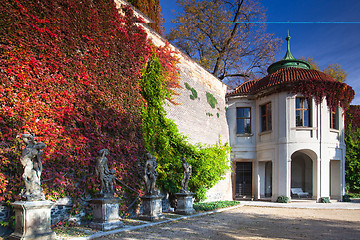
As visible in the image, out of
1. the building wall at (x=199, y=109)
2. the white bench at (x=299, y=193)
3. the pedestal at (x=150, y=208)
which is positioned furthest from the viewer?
the white bench at (x=299, y=193)

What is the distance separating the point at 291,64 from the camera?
19.9 meters

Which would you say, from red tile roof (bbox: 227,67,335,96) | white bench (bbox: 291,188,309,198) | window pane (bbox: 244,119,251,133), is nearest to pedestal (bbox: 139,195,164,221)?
red tile roof (bbox: 227,67,335,96)

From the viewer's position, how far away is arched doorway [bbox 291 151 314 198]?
20.4m

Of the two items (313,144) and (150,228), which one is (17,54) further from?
(313,144)

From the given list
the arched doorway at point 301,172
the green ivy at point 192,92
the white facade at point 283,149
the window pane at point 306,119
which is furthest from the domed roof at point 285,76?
the arched doorway at point 301,172

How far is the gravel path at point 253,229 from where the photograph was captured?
7.52 m

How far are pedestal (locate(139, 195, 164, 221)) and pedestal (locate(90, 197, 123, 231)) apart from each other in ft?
4.72

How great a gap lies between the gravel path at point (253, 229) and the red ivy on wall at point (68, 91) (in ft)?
7.01

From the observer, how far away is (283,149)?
17.0m

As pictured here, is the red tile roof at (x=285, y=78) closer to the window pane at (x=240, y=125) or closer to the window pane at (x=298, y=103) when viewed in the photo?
the window pane at (x=298, y=103)

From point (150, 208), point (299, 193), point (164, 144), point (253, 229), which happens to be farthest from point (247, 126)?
point (150, 208)

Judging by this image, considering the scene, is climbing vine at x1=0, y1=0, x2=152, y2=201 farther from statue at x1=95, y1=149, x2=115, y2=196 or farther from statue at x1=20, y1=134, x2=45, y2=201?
statue at x1=20, y1=134, x2=45, y2=201

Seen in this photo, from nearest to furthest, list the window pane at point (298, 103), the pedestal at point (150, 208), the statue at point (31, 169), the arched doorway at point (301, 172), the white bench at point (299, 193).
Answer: the statue at point (31, 169) → the pedestal at point (150, 208) → the window pane at point (298, 103) → the white bench at point (299, 193) → the arched doorway at point (301, 172)

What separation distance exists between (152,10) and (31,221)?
14899mm
